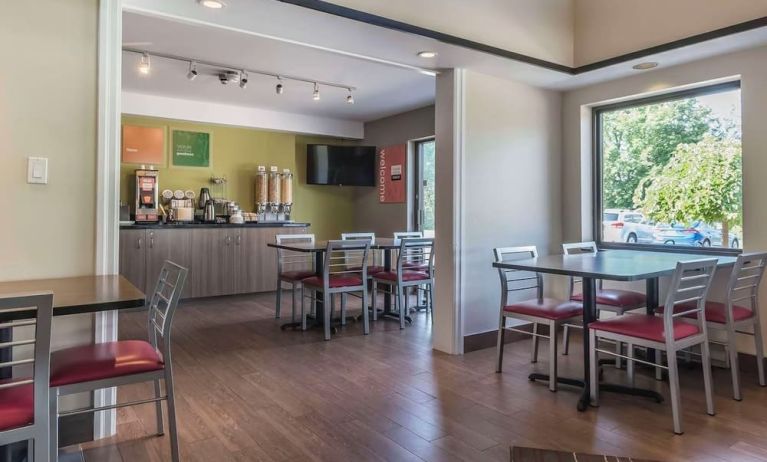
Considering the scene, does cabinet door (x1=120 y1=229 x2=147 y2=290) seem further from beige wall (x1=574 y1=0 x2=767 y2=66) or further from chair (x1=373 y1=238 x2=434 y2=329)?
beige wall (x1=574 y1=0 x2=767 y2=66)

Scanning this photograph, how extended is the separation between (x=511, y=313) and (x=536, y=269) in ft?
1.57

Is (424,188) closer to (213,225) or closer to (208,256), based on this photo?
(213,225)

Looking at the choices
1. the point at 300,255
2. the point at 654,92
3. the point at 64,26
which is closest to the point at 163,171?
the point at 300,255

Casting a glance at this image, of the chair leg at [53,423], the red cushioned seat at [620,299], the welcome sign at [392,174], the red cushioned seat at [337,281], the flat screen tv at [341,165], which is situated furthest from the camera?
the flat screen tv at [341,165]

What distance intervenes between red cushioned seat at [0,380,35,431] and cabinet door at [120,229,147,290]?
410 cm

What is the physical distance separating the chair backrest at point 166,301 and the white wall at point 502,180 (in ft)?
7.25

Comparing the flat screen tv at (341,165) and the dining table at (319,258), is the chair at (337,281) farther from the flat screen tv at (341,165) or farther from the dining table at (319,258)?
the flat screen tv at (341,165)

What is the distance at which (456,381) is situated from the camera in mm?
3133

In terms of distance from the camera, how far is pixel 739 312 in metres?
3.02

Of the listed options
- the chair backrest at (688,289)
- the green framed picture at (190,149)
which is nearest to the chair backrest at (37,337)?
the chair backrest at (688,289)

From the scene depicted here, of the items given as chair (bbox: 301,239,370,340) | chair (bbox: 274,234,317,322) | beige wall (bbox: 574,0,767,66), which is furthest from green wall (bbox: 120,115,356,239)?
beige wall (bbox: 574,0,767,66)

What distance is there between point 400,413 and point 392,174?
4.57 meters

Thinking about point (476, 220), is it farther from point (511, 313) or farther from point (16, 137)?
point (16, 137)

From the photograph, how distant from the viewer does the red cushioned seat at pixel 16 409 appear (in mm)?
1468
